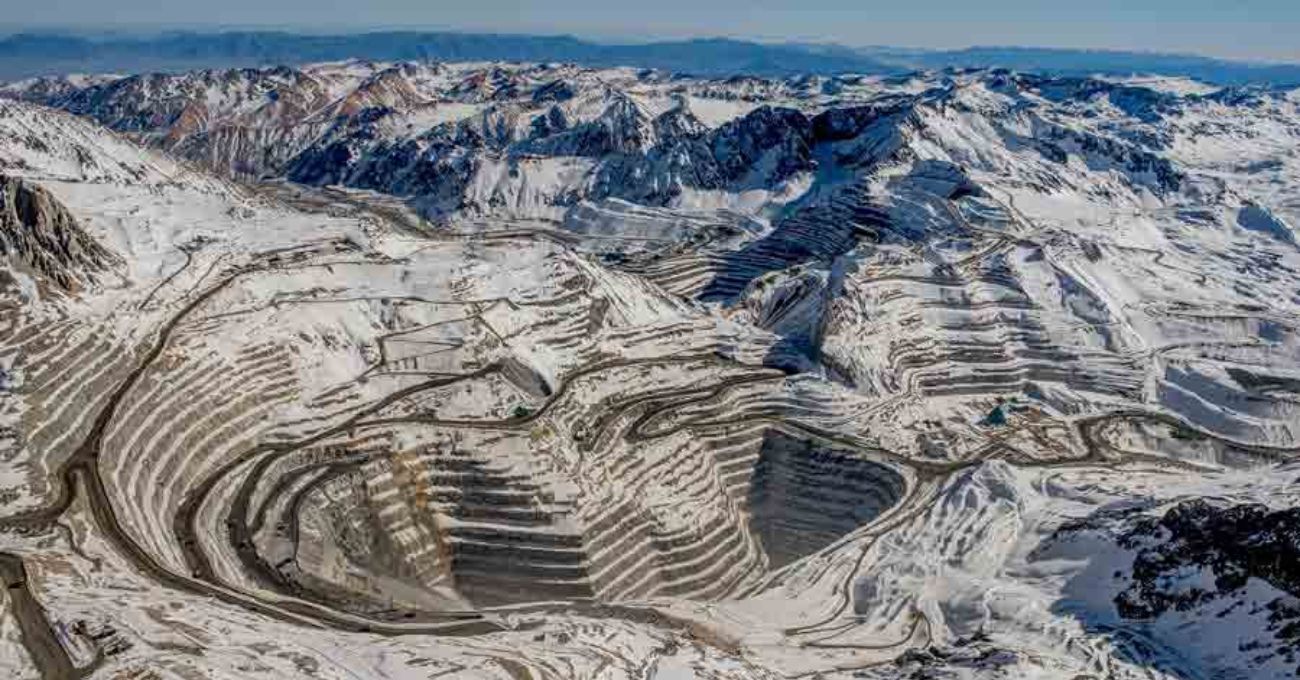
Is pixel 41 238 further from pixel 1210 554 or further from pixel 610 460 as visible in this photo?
pixel 1210 554

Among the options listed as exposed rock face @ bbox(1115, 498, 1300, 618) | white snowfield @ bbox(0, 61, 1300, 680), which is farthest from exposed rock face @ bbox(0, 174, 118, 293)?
exposed rock face @ bbox(1115, 498, 1300, 618)

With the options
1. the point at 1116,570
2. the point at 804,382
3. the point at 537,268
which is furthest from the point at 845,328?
the point at 1116,570

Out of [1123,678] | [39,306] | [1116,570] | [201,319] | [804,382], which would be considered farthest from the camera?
[804,382]

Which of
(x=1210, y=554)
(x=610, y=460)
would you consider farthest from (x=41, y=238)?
(x=1210, y=554)

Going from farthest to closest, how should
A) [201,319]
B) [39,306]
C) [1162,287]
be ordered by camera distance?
[1162,287]
[201,319]
[39,306]

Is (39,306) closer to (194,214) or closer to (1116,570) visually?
(194,214)

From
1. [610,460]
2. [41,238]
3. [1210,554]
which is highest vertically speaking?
[41,238]

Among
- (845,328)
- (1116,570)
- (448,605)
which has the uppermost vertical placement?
(845,328)
